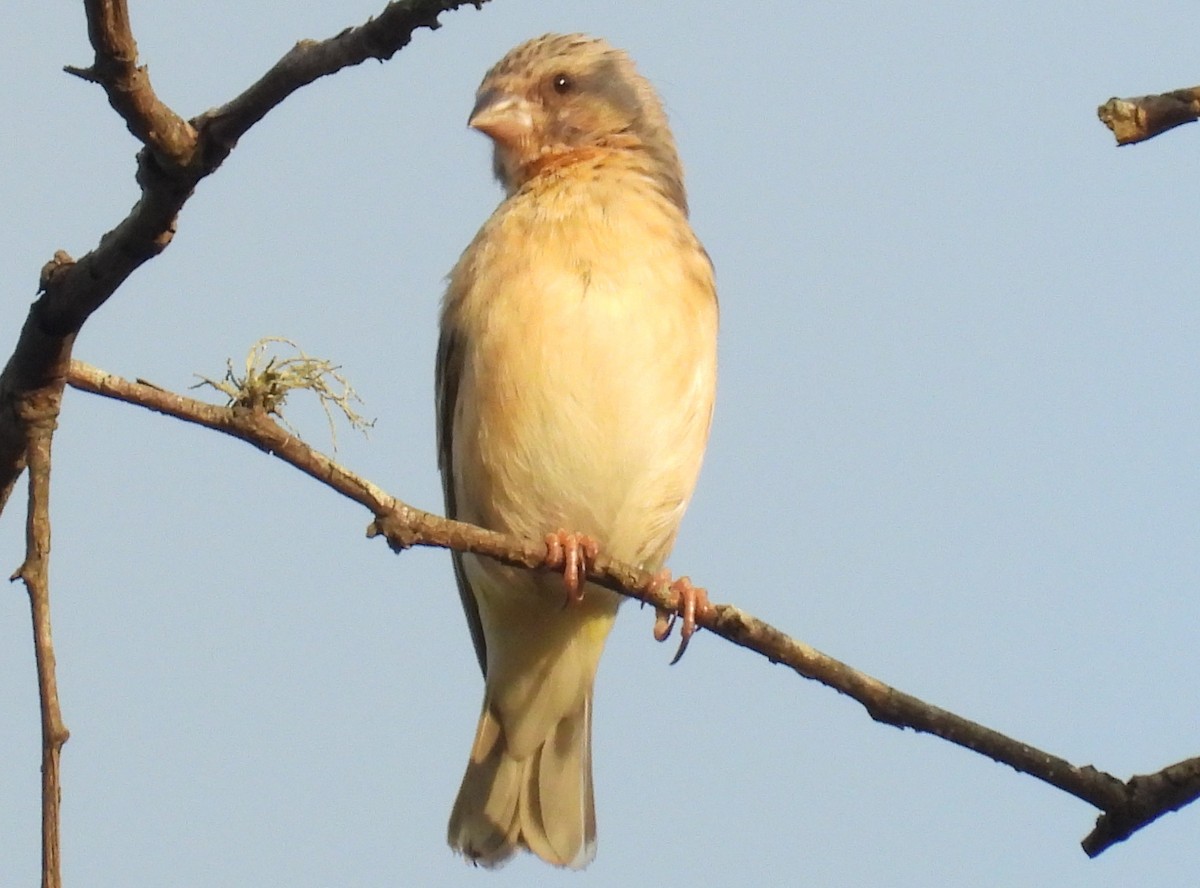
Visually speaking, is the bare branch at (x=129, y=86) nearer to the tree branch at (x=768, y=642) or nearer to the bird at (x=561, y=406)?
the tree branch at (x=768, y=642)

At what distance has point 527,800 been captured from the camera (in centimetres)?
596

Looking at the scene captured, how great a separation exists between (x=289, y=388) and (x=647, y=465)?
6.84ft

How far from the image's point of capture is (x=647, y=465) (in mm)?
5242

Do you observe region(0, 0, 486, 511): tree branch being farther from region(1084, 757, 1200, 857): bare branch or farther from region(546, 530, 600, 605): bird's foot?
region(1084, 757, 1200, 857): bare branch

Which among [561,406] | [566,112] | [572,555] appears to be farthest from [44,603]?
[566,112]

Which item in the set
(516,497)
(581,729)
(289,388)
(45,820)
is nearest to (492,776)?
(581,729)

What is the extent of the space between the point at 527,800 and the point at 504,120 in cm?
255

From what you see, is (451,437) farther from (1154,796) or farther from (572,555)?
(1154,796)

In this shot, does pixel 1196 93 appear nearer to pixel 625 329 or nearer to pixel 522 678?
pixel 625 329

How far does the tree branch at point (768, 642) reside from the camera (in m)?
3.04

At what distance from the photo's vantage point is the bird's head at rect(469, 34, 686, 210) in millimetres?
5957

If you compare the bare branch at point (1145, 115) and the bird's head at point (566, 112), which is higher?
the bird's head at point (566, 112)

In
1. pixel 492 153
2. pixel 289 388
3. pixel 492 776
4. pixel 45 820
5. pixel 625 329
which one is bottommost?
pixel 45 820

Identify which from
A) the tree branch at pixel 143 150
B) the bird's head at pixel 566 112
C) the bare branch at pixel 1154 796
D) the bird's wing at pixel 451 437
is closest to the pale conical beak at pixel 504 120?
the bird's head at pixel 566 112
